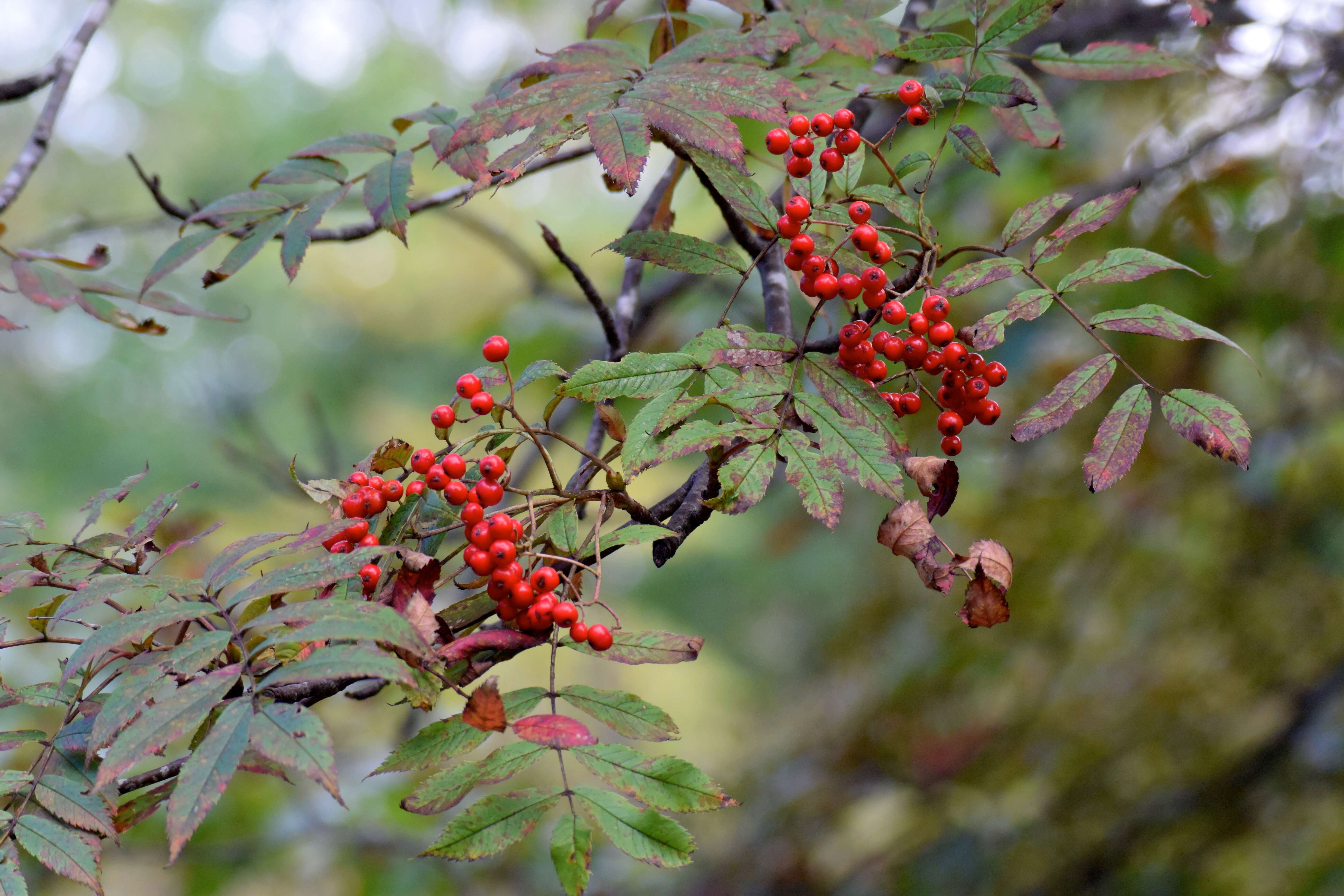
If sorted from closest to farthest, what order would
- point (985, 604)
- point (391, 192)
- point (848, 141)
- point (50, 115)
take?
point (985, 604) < point (848, 141) < point (391, 192) < point (50, 115)

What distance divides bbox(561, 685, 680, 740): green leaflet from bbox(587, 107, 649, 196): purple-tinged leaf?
1.51 ft

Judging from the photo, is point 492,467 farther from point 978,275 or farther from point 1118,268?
point 1118,268

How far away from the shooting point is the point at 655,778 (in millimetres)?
773

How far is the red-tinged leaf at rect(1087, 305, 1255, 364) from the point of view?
0.83 meters

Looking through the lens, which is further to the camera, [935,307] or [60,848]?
[935,307]

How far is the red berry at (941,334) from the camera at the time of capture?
873 mm

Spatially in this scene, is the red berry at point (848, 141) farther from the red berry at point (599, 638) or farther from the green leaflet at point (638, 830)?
the green leaflet at point (638, 830)

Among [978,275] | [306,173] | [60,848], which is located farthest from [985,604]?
[306,173]

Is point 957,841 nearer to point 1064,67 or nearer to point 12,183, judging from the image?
point 1064,67

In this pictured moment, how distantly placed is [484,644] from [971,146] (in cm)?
69

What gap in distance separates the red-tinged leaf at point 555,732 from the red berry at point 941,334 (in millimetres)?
497

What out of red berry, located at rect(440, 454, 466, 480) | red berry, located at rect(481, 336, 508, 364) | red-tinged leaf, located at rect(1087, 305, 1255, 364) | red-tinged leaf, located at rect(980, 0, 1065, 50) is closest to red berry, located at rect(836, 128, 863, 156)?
red-tinged leaf, located at rect(980, 0, 1065, 50)

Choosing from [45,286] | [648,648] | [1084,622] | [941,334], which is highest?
[45,286]

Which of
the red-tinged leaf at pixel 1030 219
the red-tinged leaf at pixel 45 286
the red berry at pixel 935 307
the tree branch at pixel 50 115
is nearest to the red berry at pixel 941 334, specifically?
the red berry at pixel 935 307
